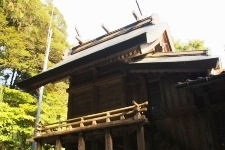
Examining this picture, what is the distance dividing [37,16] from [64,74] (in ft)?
37.5

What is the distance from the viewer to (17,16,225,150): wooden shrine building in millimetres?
7911

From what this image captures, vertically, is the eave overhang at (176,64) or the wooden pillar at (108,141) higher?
the eave overhang at (176,64)

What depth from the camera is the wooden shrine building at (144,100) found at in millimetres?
7911

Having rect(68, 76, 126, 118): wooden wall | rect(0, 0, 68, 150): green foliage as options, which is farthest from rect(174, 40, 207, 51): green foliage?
rect(68, 76, 126, 118): wooden wall

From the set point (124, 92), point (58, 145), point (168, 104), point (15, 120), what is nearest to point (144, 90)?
point (124, 92)

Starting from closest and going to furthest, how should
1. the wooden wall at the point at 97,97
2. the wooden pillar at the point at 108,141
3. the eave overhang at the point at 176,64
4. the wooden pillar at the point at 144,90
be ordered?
1. the eave overhang at the point at 176,64
2. the wooden pillar at the point at 108,141
3. the wooden pillar at the point at 144,90
4. the wooden wall at the point at 97,97

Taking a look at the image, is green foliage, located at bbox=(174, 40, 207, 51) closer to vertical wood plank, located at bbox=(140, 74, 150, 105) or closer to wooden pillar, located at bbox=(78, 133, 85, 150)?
vertical wood plank, located at bbox=(140, 74, 150, 105)

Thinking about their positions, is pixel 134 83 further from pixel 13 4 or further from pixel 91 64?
pixel 13 4

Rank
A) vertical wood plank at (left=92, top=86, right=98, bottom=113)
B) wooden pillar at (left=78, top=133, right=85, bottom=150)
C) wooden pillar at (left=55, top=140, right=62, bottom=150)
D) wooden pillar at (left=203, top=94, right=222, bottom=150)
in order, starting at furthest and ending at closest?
vertical wood plank at (left=92, top=86, right=98, bottom=113) → wooden pillar at (left=55, top=140, right=62, bottom=150) → wooden pillar at (left=78, top=133, right=85, bottom=150) → wooden pillar at (left=203, top=94, right=222, bottom=150)

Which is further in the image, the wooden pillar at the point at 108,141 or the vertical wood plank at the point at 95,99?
the vertical wood plank at the point at 95,99

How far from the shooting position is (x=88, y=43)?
678 inches

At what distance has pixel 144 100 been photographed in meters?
9.99

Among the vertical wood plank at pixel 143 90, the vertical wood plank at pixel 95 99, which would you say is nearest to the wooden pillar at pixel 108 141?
the vertical wood plank at pixel 143 90

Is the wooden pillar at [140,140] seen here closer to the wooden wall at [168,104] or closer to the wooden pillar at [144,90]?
the wooden wall at [168,104]
